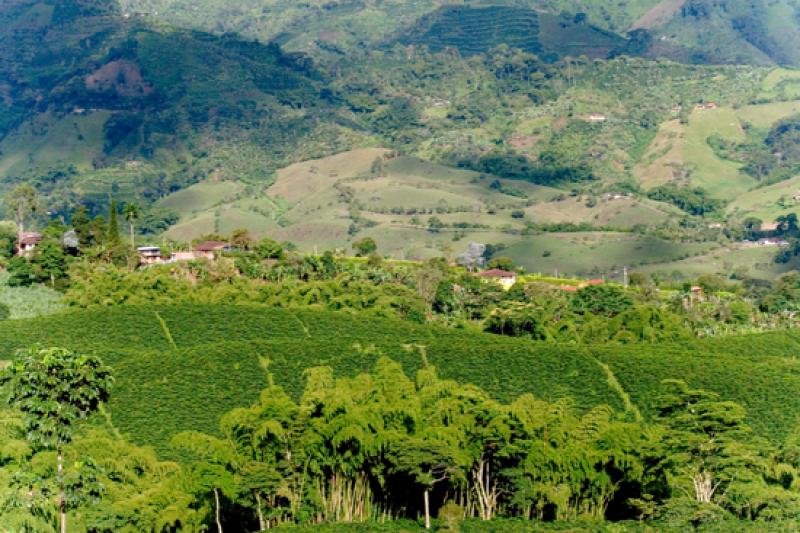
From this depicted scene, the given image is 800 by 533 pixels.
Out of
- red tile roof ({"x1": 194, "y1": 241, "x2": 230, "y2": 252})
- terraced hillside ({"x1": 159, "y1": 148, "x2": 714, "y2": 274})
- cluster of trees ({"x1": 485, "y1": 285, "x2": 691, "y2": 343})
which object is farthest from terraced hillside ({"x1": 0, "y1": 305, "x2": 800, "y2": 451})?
terraced hillside ({"x1": 159, "y1": 148, "x2": 714, "y2": 274})

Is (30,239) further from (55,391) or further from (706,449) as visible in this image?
(706,449)

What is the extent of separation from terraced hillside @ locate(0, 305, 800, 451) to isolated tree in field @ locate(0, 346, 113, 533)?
1747cm

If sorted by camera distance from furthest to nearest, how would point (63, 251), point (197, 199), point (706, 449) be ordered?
point (197, 199) < point (63, 251) < point (706, 449)

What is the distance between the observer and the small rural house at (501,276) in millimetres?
114613

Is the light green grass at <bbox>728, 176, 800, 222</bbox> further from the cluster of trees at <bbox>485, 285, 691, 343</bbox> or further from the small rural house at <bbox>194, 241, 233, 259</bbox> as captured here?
the cluster of trees at <bbox>485, 285, 691, 343</bbox>

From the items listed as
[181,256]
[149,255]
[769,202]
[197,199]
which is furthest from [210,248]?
[769,202]

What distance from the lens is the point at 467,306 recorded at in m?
101

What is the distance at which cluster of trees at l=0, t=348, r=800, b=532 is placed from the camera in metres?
54.8

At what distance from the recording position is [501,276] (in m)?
117

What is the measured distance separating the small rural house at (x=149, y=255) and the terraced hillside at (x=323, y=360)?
28.7 metres

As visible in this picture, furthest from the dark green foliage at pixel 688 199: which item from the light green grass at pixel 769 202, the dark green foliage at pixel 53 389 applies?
the dark green foliage at pixel 53 389

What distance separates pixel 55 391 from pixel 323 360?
29774mm

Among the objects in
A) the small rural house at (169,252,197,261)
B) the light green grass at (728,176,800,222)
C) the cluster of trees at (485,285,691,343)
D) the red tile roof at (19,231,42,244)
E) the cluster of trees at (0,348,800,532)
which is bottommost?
the cluster of trees at (0,348,800,532)

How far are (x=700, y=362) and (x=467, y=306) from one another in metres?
26.7
